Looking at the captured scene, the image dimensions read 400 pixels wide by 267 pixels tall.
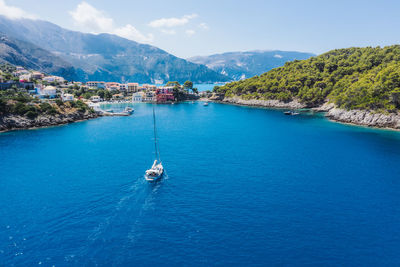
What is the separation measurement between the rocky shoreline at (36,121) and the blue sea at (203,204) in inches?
854

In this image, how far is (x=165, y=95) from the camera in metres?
176

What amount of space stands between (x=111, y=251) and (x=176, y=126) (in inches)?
2587

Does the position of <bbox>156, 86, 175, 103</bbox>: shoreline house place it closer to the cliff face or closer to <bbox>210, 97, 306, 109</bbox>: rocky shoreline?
<bbox>210, 97, 306, 109</bbox>: rocky shoreline

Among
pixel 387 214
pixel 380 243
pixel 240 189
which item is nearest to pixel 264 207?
pixel 240 189

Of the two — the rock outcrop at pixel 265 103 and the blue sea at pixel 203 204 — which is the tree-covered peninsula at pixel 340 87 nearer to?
the rock outcrop at pixel 265 103

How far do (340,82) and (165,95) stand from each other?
108m

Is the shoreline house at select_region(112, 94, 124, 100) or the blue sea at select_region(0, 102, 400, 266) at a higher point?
the shoreline house at select_region(112, 94, 124, 100)

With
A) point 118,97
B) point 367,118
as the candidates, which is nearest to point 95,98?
point 118,97

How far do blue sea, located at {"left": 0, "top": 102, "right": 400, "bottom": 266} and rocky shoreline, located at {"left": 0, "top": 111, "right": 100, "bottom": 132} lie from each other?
21.7 metres

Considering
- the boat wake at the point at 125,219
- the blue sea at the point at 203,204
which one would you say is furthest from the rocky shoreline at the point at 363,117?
the boat wake at the point at 125,219

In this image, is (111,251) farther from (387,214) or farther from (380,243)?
(387,214)

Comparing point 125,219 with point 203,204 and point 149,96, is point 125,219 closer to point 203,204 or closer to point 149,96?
point 203,204

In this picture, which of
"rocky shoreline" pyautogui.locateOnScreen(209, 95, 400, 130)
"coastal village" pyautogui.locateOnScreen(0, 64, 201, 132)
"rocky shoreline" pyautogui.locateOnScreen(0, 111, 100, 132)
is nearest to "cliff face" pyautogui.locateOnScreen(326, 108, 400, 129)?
"rocky shoreline" pyautogui.locateOnScreen(209, 95, 400, 130)

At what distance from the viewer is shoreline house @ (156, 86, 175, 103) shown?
6871 inches
